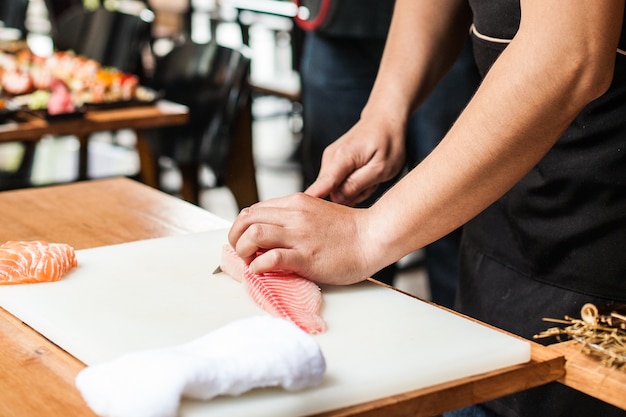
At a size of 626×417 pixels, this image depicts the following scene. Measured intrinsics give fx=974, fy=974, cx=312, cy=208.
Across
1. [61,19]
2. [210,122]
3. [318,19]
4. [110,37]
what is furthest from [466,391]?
[61,19]

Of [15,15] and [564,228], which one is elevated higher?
[564,228]

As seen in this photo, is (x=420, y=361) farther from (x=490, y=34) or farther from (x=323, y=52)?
(x=323, y=52)

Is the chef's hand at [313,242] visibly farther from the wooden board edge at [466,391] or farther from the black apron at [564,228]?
the black apron at [564,228]

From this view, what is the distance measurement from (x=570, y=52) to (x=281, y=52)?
24.0 ft

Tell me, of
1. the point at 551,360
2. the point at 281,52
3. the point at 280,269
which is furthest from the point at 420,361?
the point at 281,52

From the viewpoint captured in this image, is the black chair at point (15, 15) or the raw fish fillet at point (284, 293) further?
the black chair at point (15, 15)

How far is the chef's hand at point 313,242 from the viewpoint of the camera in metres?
1.25

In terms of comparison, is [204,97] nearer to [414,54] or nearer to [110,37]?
[110,37]

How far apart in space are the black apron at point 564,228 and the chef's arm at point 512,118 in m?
0.25

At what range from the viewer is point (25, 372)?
1.03 meters

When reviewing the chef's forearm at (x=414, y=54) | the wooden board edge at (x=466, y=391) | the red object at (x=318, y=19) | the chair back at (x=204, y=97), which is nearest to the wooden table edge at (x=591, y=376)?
the wooden board edge at (x=466, y=391)

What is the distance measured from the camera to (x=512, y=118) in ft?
3.83

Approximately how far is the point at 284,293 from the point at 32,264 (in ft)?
1.13

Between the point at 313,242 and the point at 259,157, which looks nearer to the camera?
the point at 313,242
